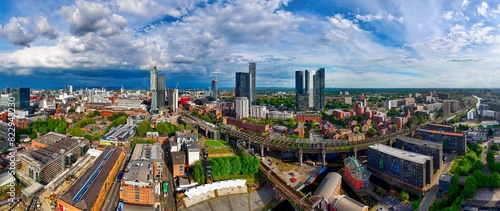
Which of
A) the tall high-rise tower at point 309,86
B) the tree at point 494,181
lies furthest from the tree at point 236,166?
the tall high-rise tower at point 309,86

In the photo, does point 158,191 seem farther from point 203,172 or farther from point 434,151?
point 434,151

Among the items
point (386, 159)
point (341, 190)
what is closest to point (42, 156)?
point (341, 190)

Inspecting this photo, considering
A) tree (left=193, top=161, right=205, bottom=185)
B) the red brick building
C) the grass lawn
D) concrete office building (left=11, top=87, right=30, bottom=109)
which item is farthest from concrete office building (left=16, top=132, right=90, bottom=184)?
the red brick building

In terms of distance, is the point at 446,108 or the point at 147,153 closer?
the point at 147,153

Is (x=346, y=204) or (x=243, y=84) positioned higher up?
(x=243, y=84)

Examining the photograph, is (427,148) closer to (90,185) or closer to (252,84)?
(90,185)

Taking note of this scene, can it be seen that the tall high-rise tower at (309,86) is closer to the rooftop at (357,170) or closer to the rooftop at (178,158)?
the rooftop at (357,170)

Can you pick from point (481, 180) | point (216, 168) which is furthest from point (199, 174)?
point (481, 180)

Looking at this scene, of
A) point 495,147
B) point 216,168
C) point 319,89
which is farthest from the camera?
point 319,89
